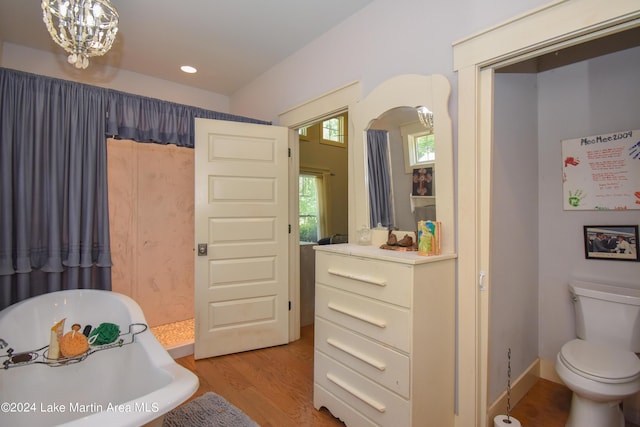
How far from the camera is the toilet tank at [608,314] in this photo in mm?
1946

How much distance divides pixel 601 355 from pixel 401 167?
154 cm

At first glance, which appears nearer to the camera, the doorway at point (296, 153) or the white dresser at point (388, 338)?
the white dresser at point (388, 338)

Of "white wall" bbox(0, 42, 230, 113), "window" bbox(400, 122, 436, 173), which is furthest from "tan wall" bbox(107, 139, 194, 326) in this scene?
"window" bbox(400, 122, 436, 173)

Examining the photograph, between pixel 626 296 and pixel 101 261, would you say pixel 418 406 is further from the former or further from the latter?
pixel 101 261

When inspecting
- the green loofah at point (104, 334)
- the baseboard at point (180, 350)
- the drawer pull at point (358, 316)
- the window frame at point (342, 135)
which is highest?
the window frame at point (342, 135)

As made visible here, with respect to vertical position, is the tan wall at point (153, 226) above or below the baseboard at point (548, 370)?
above

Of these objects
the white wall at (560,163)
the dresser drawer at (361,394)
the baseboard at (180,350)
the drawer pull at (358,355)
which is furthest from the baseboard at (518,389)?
the baseboard at (180,350)

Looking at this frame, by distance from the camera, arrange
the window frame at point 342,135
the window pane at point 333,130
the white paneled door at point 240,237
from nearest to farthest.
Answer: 1. the white paneled door at point 240,237
2. the window frame at point 342,135
3. the window pane at point 333,130

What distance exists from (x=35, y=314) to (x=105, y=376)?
0.60 metres

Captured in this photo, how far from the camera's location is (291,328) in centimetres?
311

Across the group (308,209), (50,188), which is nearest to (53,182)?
(50,188)

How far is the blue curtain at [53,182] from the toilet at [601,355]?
312cm

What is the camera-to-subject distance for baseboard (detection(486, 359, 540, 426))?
6.08ft

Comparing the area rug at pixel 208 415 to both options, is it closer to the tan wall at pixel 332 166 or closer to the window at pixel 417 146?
the window at pixel 417 146
